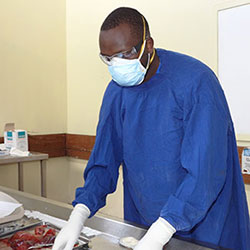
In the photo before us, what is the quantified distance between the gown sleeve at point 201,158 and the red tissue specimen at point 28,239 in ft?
1.39

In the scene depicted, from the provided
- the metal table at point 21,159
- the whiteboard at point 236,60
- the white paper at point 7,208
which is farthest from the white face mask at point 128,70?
the metal table at point 21,159

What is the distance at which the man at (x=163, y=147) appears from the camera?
899 millimetres

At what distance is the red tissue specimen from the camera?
1.01 metres

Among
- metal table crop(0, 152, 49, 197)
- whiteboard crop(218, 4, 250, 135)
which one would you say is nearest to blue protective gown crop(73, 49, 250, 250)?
whiteboard crop(218, 4, 250, 135)

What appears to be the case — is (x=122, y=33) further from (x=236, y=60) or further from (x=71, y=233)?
(x=236, y=60)

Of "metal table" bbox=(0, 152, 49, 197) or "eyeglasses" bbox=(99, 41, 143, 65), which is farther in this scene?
"metal table" bbox=(0, 152, 49, 197)

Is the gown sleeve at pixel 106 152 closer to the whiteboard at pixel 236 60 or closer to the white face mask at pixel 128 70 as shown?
the white face mask at pixel 128 70

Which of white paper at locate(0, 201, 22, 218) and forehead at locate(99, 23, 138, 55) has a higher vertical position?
forehead at locate(99, 23, 138, 55)

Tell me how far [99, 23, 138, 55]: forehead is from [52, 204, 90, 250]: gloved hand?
0.53 m

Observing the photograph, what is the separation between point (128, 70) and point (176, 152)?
305mm

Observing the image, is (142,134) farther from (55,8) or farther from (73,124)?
(55,8)

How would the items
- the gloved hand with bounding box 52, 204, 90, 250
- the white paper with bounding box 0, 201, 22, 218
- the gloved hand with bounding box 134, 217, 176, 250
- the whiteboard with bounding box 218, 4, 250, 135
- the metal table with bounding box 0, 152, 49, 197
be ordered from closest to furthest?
1. the gloved hand with bounding box 134, 217, 176, 250
2. the gloved hand with bounding box 52, 204, 90, 250
3. the white paper with bounding box 0, 201, 22, 218
4. the whiteboard with bounding box 218, 4, 250, 135
5. the metal table with bounding box 0, 152, 49, 197

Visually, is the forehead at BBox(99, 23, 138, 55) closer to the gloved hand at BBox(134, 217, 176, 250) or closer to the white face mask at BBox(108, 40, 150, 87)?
the white face mask at BBox(108, 40, 150, 87)

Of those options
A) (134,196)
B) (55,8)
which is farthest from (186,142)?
→ (55,8)
